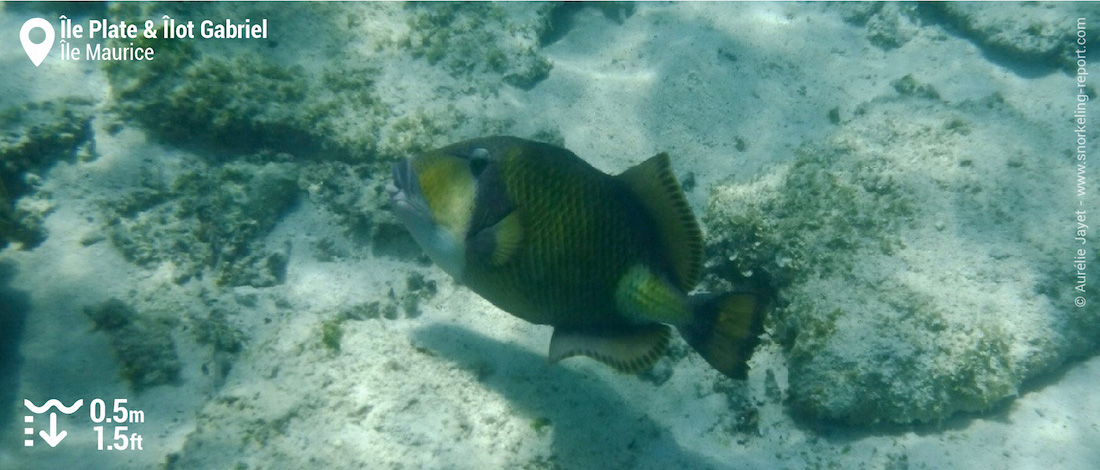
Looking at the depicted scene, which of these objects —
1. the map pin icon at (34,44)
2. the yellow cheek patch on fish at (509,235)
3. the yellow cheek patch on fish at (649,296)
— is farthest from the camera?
the map pin icon at (34,44)

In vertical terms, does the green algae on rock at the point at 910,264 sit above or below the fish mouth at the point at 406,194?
below

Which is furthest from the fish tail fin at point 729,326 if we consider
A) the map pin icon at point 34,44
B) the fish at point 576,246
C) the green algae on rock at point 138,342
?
the map pin icon at point 34,44

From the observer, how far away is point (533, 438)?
2.77 metres

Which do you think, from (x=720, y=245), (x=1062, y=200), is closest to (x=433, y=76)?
(x=720, y=245)

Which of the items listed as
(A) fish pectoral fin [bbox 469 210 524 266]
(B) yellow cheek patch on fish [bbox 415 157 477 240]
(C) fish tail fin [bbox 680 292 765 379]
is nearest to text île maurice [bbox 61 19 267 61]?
(B) yellow cheek patch on fish [bbox 415 157 477 240]

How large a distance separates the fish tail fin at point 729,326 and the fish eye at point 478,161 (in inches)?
38.3

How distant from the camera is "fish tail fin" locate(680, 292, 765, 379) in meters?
2.18

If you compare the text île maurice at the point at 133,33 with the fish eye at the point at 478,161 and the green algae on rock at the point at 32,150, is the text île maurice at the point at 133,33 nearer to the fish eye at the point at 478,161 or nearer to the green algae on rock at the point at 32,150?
the green algae on rock at the point at 32,150

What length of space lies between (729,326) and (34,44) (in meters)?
5.72

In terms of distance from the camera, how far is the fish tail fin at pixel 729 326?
7.15ft

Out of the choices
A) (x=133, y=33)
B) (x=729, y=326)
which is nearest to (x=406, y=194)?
(x=729, y=326)

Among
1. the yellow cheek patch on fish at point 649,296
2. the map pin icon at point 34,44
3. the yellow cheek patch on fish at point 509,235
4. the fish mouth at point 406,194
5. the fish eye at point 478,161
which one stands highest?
the map pin icon at point 34,44

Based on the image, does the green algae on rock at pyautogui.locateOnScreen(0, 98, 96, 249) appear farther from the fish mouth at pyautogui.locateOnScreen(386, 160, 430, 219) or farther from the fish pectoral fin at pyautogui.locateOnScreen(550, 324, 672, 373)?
the fish pectoral fin at pyautogui.locateOnScreen(550, 324, 672, 373)

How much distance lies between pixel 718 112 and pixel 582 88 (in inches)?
45.3
